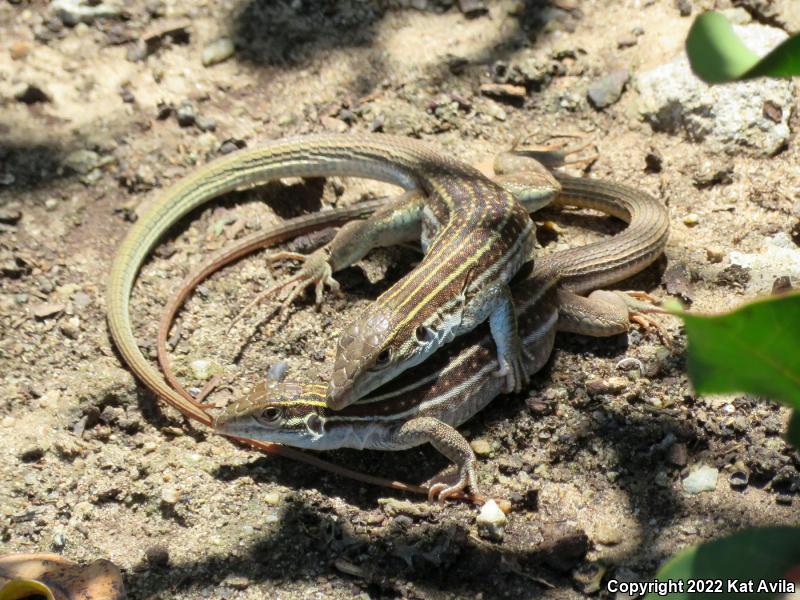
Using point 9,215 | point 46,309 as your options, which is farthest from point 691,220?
point 9,215

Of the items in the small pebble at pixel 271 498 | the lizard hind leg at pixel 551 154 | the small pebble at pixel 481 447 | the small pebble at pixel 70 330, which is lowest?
the small pebble at pixel 271 498

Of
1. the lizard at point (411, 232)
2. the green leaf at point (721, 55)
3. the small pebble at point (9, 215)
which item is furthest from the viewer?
the small pebble at point (9, 215)

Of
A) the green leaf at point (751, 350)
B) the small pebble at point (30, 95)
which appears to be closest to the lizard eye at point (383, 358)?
the green leaf at point (751, 350)

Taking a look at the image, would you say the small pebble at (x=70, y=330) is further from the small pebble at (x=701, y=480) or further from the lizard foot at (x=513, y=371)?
the small pebble at (x=701, y=480)

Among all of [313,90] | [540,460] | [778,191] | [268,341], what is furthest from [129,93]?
[778,191]

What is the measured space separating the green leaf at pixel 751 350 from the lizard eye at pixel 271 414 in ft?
8.43

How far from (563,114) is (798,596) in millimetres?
3797

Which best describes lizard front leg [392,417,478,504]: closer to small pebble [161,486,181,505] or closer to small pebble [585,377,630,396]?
small pebble [585,377,630,396]

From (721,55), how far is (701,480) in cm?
259

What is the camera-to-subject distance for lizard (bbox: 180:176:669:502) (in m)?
4.13

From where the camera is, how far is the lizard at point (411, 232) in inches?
166

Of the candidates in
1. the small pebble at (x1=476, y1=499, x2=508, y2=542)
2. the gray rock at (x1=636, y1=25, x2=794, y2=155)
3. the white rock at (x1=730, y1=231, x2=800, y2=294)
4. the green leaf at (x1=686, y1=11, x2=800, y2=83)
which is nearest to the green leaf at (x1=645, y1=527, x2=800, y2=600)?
the green leaf at (x1=686, y1=11, x2=800, y2=83)

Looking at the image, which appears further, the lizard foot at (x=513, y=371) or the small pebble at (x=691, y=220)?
the small pebble at (x=691, y=220)

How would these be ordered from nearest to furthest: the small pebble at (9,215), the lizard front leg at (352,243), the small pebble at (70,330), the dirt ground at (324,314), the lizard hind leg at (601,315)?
the dirt ground at (324,314), the lizard hind leg at (601,315), the small pebble at (70,330), the lizard front leg at (352,243), the small pebble at (9,215)
